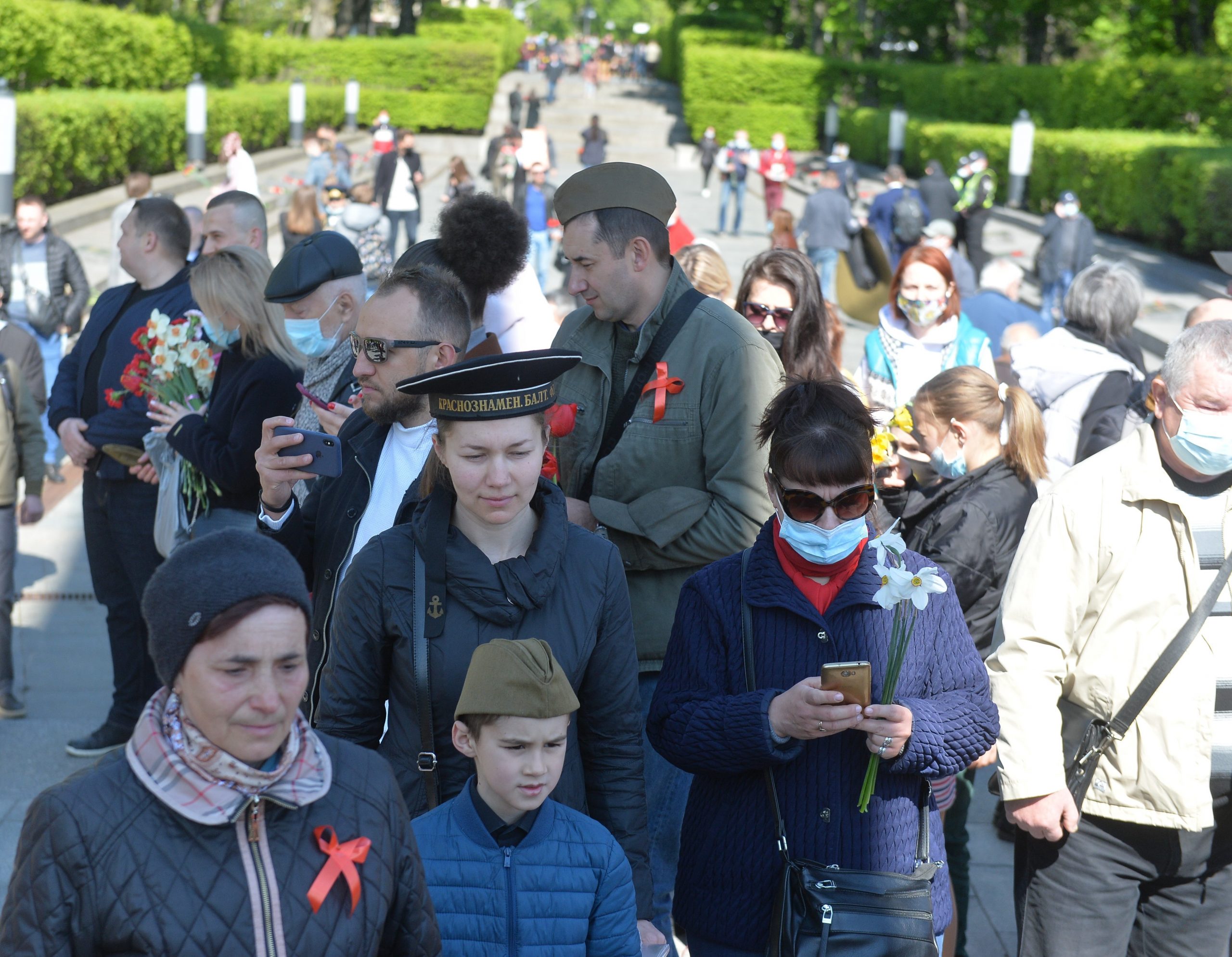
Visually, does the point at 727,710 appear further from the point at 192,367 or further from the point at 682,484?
the point at 192,367

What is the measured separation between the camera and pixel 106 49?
1033 inches

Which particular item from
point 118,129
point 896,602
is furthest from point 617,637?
point 118,129

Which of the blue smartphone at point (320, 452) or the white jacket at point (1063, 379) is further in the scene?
the white jacket at point (1063, 379)

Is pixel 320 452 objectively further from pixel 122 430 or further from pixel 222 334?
pixel 122 430

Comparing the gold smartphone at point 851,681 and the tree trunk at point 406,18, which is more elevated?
the tree trunk at point 406,18

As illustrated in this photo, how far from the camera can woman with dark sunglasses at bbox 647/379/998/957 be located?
111 inches

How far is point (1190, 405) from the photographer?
3.28 m

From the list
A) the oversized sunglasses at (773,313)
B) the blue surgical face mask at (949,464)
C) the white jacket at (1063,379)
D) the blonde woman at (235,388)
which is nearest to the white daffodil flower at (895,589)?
the blue surgical face mask at (949,464)

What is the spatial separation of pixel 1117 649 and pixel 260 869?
233 cm

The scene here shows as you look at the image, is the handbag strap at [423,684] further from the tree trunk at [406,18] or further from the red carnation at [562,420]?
the tree trunk at [406,18]

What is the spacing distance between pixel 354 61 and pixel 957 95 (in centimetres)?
2143

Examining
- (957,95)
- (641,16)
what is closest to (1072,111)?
(957,95)

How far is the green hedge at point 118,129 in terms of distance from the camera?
1975cm

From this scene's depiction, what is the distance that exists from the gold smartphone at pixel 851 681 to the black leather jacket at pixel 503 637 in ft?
1.53
